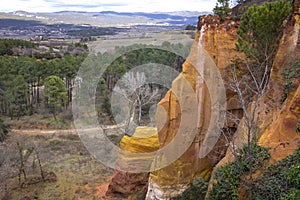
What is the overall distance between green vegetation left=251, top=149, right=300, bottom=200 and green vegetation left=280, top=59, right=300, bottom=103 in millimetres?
3014

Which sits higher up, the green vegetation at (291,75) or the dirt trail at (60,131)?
the green vegetation at (291,75)

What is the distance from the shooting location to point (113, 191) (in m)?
20.5

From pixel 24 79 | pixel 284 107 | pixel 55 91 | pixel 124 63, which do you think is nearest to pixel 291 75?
pixel 284 107

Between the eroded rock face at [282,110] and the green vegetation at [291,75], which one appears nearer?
the eroded rock face at [282,110]

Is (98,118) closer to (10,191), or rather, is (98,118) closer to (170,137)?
(10,191)

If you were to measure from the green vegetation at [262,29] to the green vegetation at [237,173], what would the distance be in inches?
182

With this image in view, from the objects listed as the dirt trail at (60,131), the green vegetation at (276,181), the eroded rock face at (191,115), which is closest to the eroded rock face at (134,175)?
the eroded rock face at (191,115)

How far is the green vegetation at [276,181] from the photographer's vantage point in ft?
29.7

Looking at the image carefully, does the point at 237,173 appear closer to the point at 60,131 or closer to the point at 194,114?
the point at 194,114

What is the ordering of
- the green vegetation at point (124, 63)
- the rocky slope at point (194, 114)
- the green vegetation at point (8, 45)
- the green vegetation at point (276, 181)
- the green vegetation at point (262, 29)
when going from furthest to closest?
the green vegetation at point (8, 45) < the green vegetation at point (124, 63) < the rocky slope at point (194, 114) < the green vegetation at point (262, 29) < the green vegetation at point (276, 181)

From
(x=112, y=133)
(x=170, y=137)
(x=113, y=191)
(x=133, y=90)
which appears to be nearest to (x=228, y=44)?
(x=170, y=137)

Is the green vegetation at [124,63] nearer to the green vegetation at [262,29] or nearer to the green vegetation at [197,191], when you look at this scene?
the green vegetation at [197,191]

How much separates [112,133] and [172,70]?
46.1ft

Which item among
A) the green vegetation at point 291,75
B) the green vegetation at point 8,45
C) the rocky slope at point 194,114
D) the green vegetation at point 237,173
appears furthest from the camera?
the green vegetation at point 8,45
